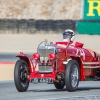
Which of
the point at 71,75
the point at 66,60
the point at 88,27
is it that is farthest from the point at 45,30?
the point at 71,75

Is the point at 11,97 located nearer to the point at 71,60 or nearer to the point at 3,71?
the point at 71,60

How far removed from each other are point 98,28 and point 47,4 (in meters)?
9.96

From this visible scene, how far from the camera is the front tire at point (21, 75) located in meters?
10.2

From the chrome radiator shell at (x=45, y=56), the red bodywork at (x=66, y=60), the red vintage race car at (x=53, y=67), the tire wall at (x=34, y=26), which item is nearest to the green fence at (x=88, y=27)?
the tire wall at (x=34, y=26)

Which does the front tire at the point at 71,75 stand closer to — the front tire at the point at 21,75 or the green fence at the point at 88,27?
the front tire at the point at 21,75

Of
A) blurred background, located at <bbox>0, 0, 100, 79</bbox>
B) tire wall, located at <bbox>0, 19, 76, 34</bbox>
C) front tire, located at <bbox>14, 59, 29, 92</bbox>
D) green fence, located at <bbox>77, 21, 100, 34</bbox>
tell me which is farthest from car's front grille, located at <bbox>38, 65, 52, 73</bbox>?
green fence, located at <bbox>77, 21, 100, 34</bbox>

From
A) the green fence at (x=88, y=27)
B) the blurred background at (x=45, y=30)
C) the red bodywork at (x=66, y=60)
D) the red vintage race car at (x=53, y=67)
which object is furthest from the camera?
the green fence at (x=88, y=27)

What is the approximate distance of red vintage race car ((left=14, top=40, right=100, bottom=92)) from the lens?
10141 millimetres

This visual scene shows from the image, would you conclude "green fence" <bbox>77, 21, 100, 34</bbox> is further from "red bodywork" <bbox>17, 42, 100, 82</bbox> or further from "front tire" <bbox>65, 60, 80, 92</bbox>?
"front tire" <bbox>65, 60, 80, 92</bbox>

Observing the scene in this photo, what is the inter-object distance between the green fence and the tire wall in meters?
0.67

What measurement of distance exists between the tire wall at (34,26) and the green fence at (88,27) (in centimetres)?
67

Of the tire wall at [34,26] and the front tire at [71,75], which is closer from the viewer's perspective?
the front tire at [71,75]

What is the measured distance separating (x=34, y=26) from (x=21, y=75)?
70.8 ft

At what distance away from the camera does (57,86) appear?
37.5 feet
